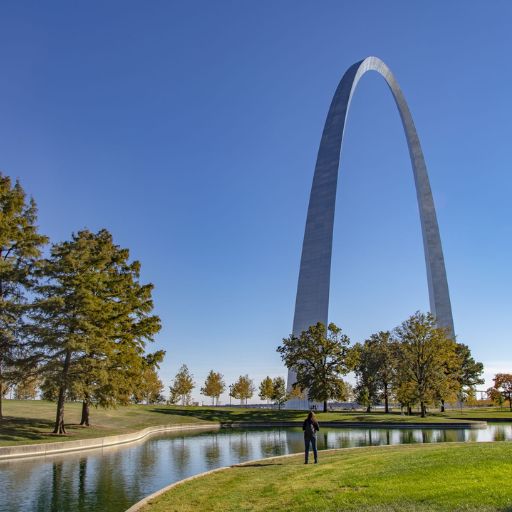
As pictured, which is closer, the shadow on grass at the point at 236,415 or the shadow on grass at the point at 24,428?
the shadow on grass at the point at 24,428

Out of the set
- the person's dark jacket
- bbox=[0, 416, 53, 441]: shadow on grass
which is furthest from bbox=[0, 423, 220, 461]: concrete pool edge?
the person's dark jacket

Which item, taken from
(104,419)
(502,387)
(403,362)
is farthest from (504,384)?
(104,419)

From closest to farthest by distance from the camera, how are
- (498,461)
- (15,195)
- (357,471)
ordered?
(498,461) → (357,471) → (15,195)

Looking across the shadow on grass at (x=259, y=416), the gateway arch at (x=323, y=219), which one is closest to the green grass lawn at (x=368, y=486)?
the shadow on grass at (x=259, y=416)

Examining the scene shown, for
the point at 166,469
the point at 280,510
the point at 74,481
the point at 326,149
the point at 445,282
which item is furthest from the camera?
the point at 445,282

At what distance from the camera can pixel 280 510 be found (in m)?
10.5

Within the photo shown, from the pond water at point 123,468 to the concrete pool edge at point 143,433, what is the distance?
0.90 m

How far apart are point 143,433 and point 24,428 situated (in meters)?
7.71

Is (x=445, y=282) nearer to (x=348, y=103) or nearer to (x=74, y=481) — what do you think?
(x=348, y=103)

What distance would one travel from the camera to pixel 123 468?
18.8 m

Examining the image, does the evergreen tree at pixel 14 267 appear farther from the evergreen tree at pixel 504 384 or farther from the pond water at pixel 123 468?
the evergreen tree at pixel 504 384

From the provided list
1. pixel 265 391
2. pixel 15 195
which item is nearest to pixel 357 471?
pixel 15 195

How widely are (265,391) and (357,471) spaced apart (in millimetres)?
68635

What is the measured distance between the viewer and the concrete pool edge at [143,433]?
70.7 ft
